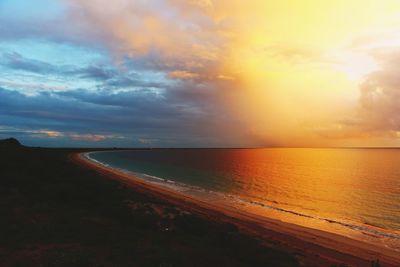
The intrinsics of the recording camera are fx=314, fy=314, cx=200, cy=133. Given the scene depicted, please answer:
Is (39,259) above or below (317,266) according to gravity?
above

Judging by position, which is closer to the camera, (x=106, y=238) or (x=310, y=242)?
(x=106, y=238)

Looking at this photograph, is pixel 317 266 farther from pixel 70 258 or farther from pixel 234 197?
pixel 234 197

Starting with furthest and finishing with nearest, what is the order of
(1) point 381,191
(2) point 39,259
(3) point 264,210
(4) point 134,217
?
(1) point 381,191
(3) point 264,210
(4) point 134,217
(2) point 39,259

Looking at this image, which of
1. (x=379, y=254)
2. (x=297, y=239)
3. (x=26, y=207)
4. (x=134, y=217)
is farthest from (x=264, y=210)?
(x=26, y=207)

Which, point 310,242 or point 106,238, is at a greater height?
point 106,238

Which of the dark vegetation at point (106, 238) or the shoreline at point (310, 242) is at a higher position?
the dark vegetation at point (106, 238)

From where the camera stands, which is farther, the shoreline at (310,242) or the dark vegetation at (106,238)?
the shoreline at (310,242)

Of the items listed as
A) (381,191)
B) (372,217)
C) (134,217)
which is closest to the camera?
(134,217)

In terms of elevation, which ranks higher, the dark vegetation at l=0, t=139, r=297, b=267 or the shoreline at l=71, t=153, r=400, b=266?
the dark vegetation at l=0, t=139, r=297, b=267

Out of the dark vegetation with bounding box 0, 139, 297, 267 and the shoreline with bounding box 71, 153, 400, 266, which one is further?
the shoreline with bounding box 71, 153, 400, 266

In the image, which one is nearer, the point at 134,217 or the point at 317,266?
the point at 317,266
